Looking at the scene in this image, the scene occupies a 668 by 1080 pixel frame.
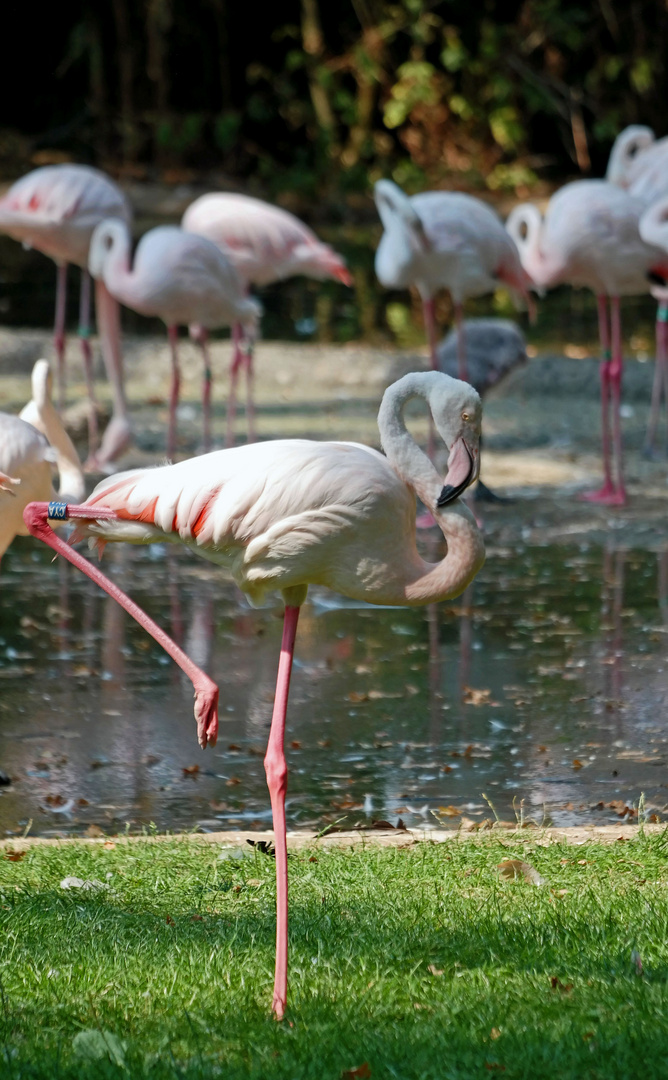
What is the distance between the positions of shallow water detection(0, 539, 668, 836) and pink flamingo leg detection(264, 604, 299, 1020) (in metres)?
1.07

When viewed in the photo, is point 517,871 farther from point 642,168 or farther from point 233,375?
point 642,168

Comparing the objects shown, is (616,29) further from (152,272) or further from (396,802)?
(396,802)

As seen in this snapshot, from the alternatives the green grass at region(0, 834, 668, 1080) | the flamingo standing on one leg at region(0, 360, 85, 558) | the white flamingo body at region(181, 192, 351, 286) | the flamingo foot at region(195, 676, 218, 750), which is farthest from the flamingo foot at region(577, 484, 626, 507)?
the flamingo foot at region(195, 676, 218, 750)

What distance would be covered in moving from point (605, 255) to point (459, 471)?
5.83 meters

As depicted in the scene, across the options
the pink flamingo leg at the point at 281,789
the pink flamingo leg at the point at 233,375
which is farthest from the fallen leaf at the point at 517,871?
the pink flamingo leg at the point at 233,375

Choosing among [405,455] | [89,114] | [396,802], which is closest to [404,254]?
[396,802]

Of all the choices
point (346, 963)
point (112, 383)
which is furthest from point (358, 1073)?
point (112, 383)

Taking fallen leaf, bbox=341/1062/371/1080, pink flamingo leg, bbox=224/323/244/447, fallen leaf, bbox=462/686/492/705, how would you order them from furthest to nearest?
pink flamingo leg, bbox=224/323/244/447 → fallen leaf, bbox=462/686/492/705 → fallen leaf, bbox=341/1062/371/1080

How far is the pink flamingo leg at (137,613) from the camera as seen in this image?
3209 mm

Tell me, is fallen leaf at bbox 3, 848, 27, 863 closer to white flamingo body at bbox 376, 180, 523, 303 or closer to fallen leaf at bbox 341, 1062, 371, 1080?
fallen leaf at bbox 341, 1062, 371, 1080

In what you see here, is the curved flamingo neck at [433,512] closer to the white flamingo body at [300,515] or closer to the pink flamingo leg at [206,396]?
the white flamingo body at [300,515]

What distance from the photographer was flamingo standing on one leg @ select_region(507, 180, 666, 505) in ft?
28.5

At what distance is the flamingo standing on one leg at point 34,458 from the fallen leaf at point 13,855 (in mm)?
1064

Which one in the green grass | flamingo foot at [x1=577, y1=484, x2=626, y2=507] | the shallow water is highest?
flamingo foot at [x1=577, y1=484, x2=626, y2=507]
